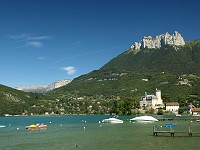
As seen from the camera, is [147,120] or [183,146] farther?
[147,120]

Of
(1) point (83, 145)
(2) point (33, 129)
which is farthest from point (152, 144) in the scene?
(2) point (33, 129)

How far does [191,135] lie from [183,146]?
1454 centimetres

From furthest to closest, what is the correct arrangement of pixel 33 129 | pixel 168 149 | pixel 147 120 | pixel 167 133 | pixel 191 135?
1. pixel 147 120
2. pixel 33 129
3. pixel 167 133
4. pixel 191 135
5. pixel 168 149

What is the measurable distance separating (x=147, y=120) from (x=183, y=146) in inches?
2681

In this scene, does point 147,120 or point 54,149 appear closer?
point 54,149

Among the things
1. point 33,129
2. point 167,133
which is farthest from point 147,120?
point 167,133

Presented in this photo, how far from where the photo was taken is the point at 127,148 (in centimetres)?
4875

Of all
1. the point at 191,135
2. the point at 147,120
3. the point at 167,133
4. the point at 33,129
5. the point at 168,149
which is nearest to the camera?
the point at 168,149

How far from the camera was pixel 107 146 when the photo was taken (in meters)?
51.4

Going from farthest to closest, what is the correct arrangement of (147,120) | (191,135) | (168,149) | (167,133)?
(147,120), (167,133), (191,135), (168,149)

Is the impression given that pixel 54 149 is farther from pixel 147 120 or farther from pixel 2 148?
pixel 147 120

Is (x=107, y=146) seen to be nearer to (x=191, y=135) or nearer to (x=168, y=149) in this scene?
(x=168, y=149)

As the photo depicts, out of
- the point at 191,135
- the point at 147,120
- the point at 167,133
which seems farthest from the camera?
the point at 147,120

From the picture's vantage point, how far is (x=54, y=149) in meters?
49.9
